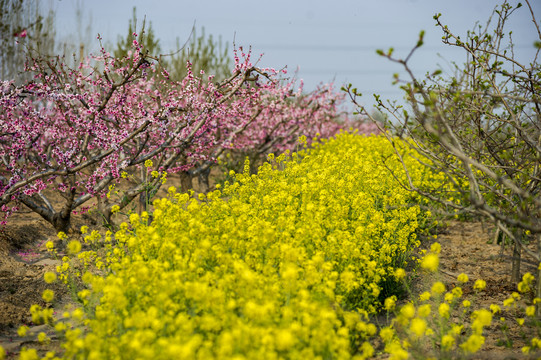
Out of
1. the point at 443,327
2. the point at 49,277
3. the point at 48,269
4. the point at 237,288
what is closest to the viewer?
the point at 237,288

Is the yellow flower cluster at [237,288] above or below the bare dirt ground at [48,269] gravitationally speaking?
above

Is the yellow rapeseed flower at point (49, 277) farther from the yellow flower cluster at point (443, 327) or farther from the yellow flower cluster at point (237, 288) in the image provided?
the yellow flower cluster at point (443, 327)

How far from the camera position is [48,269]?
20.3ft

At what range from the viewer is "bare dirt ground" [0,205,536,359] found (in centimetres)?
434

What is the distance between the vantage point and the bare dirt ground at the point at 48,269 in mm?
4340

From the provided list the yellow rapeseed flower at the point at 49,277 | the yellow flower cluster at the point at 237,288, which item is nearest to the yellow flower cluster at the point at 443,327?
the yellow flower cluster at the point at 237,288

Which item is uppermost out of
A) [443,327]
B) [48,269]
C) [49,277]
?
[49,277]

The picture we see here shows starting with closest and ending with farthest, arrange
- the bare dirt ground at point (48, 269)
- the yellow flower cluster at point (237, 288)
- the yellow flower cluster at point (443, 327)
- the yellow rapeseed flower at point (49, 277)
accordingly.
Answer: the yellow flower cluster at point (237, 288), the yellow flower cluster at point (443, 327), the yellow rapeseed flower at point (49, 277), the bare dirt ground at point (48, 269)

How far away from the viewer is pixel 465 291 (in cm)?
560

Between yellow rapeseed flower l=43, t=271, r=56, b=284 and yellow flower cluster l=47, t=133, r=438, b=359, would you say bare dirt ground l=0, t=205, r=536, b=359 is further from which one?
yellow rapeseed flower l=43, t=271, r=56, b=284

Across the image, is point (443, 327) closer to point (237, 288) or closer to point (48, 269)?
point (237, 288)

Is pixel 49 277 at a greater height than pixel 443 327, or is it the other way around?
pixel 49 277

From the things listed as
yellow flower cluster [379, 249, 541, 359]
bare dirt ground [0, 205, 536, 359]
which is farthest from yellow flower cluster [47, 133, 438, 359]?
bare dirt ground [0, 205, 536, 359]

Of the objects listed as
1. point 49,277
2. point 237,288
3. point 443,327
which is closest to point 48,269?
point 49,277
